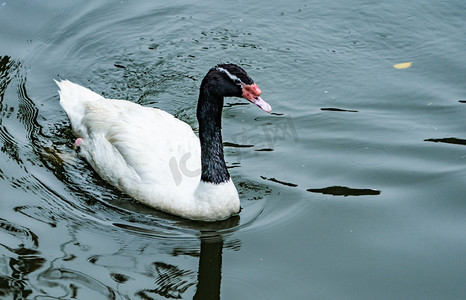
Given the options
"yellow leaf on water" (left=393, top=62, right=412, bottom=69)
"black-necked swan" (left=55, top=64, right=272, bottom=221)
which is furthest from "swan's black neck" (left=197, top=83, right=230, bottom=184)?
"yellow leaf on water" (left=393, top=62, right=412, bottom=69)

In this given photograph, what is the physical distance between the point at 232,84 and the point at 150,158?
1.54 m

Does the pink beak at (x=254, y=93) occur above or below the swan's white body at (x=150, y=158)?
above

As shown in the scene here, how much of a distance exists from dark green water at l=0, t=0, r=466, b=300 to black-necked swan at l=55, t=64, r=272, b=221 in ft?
0.72

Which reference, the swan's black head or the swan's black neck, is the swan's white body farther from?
the swan's black head

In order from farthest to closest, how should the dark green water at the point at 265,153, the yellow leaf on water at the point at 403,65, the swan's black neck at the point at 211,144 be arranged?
the yellow leaf on water at the point at 403,65, the swan's black neck at the point at 211,144, the dark green water at the point at 265,153

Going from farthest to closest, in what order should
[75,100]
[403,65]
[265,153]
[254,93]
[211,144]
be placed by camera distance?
[403,65], [75,100], [265,153], [211,144], [254,93]

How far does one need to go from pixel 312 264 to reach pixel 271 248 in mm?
499

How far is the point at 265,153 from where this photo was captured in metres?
8.83

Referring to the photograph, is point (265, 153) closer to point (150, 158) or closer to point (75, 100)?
point (150, 158)

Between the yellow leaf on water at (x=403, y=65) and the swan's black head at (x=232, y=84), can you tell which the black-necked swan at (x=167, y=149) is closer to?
the swan's black head at (x=232, y=84)

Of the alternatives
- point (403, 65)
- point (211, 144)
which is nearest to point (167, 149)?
point (211, 144)

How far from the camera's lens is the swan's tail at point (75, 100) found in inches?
359

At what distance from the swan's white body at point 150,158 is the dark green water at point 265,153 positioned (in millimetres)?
195

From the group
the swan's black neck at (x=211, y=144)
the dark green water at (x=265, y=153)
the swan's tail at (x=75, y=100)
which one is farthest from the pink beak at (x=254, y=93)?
the swan's tail at (x=75, y=100)
